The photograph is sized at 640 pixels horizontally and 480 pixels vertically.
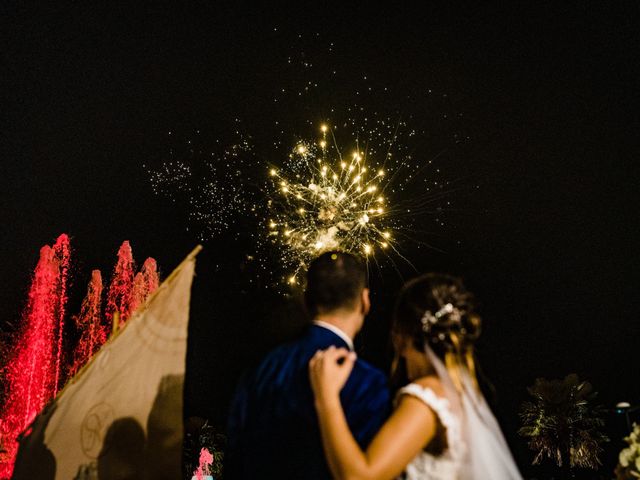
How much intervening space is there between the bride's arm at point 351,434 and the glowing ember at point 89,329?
27.1 metres

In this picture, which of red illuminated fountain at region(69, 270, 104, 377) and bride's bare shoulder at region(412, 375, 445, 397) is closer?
bride's bare shoulder at region(412, 375, 445, 397)

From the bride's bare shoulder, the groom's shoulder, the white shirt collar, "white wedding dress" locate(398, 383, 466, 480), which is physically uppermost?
the white shirt collar

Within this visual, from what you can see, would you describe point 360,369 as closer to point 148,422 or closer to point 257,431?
point 257,431

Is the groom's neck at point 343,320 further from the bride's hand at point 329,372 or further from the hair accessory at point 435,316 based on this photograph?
the hair accessory at point 435,316

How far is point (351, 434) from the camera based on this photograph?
2.26 metres

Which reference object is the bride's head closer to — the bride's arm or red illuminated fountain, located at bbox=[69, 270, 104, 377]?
the bride's arm

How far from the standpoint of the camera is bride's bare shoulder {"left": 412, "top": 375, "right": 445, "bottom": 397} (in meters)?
2.47

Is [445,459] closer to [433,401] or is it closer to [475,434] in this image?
[475,434]

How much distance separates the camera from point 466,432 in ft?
8.70

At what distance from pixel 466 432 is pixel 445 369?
327 mm

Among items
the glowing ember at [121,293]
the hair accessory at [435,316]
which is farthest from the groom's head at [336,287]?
the glowing ember at [121,293]

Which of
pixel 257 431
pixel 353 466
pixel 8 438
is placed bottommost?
pixel 353 466

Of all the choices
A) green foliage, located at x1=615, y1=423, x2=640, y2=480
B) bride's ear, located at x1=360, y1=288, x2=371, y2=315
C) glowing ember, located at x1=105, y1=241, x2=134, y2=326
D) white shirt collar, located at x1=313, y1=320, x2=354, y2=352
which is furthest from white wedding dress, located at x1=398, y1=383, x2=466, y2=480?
Result: glowing ember, located at x1=105, y1=241, x2=134, y2=326

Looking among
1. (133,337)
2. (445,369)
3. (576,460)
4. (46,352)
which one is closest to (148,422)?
(133,337)
